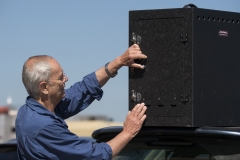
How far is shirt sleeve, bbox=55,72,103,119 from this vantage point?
4.45 metres

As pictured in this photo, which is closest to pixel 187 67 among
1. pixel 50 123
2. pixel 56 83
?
pixel 56 83

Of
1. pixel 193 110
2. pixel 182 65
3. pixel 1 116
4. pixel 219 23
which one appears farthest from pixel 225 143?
pixel 1 116

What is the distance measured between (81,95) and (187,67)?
97 centimetres

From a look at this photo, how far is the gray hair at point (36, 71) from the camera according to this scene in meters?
3.84

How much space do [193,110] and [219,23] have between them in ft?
2.23

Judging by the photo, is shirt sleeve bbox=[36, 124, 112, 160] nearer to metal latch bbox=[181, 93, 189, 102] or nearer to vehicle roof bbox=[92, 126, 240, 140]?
vehicle roof bbox=[92, 126, 240, 140]

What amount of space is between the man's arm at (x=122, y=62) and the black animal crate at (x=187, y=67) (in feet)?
0.17

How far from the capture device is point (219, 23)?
13.5 ft

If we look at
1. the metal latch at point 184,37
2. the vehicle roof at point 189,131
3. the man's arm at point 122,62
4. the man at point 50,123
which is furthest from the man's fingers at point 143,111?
the metal latch at point 184,37

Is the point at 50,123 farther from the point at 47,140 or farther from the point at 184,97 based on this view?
the point at 184,97

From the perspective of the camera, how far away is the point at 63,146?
3.73m

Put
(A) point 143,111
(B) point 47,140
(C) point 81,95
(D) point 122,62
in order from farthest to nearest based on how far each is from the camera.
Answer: (C) point 81,95
(D) point 122,62
(A) point 143,111
(B) point 47,140

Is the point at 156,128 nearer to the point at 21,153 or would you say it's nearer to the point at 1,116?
the point at 21,153

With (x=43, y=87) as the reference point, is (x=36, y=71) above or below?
above
